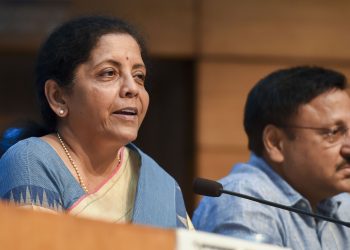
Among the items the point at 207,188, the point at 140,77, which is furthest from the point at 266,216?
the point at 140,77

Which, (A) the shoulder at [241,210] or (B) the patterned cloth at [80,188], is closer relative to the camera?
(B) the patterned cloth at [80,188]

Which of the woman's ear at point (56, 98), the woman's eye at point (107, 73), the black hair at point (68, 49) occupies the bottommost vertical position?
the woman's ear at point (56, 98)

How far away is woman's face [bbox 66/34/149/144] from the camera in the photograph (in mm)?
2615

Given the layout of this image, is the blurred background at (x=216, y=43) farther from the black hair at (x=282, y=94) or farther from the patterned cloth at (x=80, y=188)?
the patterned cloth at (x=80, y=188)

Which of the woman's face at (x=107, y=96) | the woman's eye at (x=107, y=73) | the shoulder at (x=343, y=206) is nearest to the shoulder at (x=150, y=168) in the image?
the woman's face at (x=107, y=96)

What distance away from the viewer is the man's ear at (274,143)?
10.9 ft

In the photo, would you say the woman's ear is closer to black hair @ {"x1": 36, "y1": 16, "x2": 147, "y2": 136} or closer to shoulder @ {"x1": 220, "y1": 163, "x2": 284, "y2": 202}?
black hair @ {"x1": 36, "y1": 16, "x2": 147, "y2": 136}

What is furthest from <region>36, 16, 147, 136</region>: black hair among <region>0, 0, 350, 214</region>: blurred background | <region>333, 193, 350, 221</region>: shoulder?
<region>0, 0, 350, 214</region>: blurred background

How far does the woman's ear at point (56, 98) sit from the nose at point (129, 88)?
169 millimetres

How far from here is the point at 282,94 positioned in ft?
10.9

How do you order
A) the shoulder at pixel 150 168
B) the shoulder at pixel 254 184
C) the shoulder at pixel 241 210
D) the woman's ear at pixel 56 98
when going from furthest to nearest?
the shoulder at pixel 254 184, the shoulder at pixel 241 210, the shoulder at pixel 150 168, the woman's ear at pixel 56 98

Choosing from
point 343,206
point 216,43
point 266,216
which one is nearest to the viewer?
point 266,216

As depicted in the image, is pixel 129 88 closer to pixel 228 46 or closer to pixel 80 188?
pixel 80 188

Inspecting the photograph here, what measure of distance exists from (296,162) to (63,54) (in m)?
0.99
